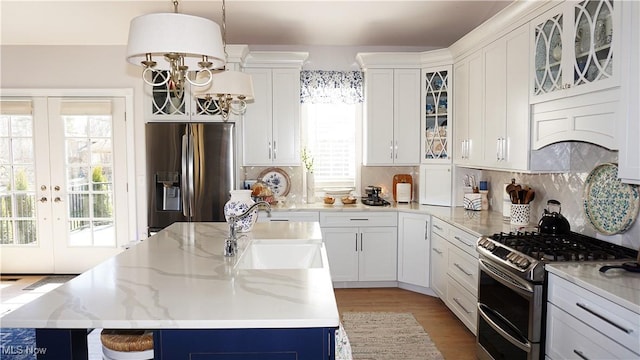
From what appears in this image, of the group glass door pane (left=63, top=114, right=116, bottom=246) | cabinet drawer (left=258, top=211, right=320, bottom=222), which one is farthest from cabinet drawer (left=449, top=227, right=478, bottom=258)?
glass door pane (left=63, top=114, right=116, bottom=246)

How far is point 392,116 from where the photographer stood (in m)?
4.55

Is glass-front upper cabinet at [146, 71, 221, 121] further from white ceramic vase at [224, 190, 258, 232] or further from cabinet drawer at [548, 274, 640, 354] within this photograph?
cabinet drawer at [548, 274, 640, 354]

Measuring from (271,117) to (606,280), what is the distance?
339cm

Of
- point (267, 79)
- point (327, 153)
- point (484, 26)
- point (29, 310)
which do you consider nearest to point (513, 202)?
point (484, 26)

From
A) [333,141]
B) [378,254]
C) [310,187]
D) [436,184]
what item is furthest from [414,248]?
[333,141]

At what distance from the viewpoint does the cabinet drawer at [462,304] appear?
10.3ft

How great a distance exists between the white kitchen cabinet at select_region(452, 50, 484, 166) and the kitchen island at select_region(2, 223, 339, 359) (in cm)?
240

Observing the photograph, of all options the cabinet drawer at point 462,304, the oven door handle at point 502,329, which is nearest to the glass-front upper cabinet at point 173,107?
the cabinet drawer at point 462,304

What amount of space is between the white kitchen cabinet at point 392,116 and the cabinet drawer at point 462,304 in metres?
1.50

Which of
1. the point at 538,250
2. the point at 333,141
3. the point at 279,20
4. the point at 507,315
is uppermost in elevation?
the point at 279,20

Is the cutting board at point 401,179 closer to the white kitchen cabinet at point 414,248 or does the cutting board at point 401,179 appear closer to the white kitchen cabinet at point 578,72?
the white kitchen cabinet at point 414,248

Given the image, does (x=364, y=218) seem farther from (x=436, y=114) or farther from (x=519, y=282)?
(x=519, y=282)

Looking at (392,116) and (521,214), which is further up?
(392,116)

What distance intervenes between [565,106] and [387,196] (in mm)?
2665
